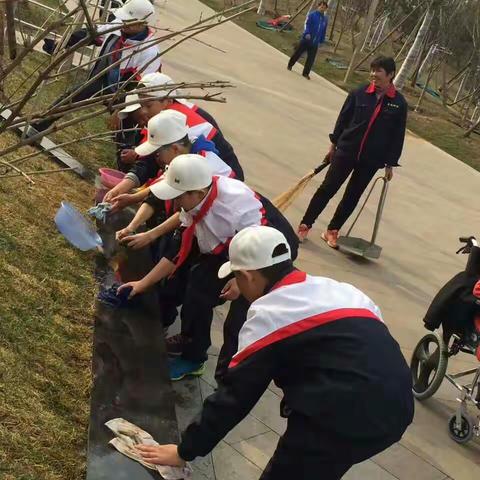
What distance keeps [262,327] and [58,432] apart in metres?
1.46

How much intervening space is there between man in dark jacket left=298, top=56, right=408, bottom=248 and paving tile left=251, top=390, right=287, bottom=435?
2.74 m

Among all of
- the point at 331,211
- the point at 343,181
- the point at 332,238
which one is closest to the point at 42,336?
the point at 343,181

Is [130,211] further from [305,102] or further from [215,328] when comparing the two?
[305,102]

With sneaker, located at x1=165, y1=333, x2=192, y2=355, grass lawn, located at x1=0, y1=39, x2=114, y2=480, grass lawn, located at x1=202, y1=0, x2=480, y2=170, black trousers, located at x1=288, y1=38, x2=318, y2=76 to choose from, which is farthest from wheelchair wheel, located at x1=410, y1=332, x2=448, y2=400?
black trousers, located at x1=288, y1=38, x2=318, y2=76

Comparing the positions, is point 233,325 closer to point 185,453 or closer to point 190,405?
point 190,405

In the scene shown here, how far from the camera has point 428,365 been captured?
4.96 metres

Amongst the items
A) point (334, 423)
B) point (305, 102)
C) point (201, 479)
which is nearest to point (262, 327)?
point (334, 423)

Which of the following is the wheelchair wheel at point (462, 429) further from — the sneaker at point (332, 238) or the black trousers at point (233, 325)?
the sneaker at point (332, 238)

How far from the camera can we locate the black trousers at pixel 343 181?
681 centimetres

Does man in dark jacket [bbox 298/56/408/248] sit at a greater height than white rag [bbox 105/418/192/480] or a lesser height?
greater

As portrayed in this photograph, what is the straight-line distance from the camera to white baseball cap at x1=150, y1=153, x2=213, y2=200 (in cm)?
392

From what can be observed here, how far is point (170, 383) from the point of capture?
4.08m

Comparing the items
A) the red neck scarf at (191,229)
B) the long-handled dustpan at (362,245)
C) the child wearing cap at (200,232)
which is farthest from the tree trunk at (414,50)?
the red neck scarf at (191,229)

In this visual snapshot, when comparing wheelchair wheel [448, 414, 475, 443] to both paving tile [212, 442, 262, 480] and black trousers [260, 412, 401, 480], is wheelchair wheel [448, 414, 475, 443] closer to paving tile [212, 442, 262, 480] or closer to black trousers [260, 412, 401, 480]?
paving tile [212, 442, 262, 480]
